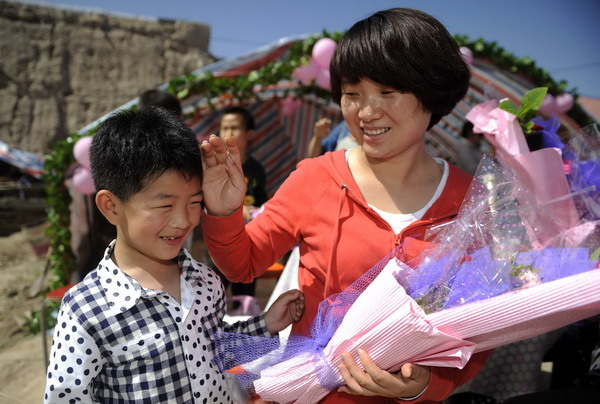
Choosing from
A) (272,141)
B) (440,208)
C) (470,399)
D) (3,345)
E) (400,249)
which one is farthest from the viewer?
(272,141)

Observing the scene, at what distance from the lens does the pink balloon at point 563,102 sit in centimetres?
552

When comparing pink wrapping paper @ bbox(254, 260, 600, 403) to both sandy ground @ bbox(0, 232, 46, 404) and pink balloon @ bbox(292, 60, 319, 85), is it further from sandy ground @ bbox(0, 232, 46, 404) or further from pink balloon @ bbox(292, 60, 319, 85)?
pink balloon @ bbox(292, 60, 319, 85)

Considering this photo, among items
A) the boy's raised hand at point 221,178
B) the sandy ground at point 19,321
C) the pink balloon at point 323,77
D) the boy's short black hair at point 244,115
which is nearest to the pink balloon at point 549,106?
the pink balloon at point 323,77

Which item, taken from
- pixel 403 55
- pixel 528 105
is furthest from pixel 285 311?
pixel 528 105

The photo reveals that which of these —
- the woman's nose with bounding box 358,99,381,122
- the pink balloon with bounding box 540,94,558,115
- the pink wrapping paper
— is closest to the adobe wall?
the pink balloon with bounding box 540,94,558,115

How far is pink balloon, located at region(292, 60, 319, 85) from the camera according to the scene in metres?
4.84

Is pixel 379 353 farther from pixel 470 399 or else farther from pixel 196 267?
pixel 470 399

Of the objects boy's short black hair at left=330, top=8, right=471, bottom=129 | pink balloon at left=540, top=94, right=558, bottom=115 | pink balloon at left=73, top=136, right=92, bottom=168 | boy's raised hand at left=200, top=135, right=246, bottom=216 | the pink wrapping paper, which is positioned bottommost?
pink balloon at left=73, top=136, right=92, bottom=168

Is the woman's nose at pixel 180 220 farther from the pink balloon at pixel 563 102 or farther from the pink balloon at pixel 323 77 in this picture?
the pink balloon at pixel 563 102

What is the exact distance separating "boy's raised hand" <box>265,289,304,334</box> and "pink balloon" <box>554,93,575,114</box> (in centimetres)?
514

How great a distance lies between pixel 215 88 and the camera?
15.3 feet

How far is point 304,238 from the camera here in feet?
4.91

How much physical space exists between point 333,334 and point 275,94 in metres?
4.48

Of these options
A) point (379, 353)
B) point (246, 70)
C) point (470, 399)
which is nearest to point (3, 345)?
point (246, 70)
